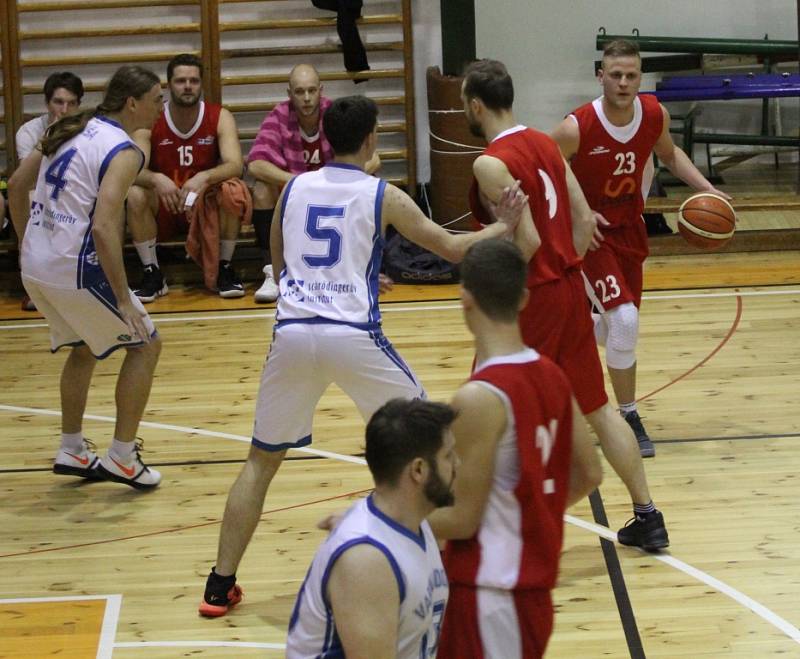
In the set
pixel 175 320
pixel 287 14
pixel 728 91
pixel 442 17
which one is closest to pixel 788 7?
pixel 728 91

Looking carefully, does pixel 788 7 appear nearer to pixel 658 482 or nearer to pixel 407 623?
pixel 658 482

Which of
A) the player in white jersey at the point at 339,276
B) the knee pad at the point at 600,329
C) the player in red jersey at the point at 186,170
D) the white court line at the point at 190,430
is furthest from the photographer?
the player in red jersey at the point at 186,170

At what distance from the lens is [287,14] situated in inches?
390

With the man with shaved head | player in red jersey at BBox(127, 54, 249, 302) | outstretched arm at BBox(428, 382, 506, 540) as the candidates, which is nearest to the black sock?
the man with shaved head

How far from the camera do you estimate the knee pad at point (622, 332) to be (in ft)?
18.1

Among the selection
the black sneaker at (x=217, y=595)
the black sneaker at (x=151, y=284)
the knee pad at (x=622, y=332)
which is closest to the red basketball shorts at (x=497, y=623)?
the black sneaker at (x=217, y=595)

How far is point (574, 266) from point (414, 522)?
81.3 inches

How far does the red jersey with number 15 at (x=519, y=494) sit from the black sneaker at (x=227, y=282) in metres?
6.21

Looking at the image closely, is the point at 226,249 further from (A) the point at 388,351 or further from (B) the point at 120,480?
(A) the point at 388,351

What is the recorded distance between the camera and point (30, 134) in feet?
29.0

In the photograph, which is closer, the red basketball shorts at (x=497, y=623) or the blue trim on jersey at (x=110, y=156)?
the red basketball shorts at (x=497, y=623)

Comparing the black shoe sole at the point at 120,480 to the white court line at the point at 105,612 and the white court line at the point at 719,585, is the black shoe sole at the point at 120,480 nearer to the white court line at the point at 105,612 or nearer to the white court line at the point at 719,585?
the white court line at the point at 105,612

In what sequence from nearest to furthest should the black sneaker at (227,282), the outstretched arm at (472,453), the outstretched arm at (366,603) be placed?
1. the outstretched arm at (366,603)
2. the outstretched arm at (472,453)
3. the black sneaker at (227,282)

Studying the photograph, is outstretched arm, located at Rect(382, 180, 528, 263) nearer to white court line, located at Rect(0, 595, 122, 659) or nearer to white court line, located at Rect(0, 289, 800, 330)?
white court line, located at Rect(0, 595, 122, 659)
